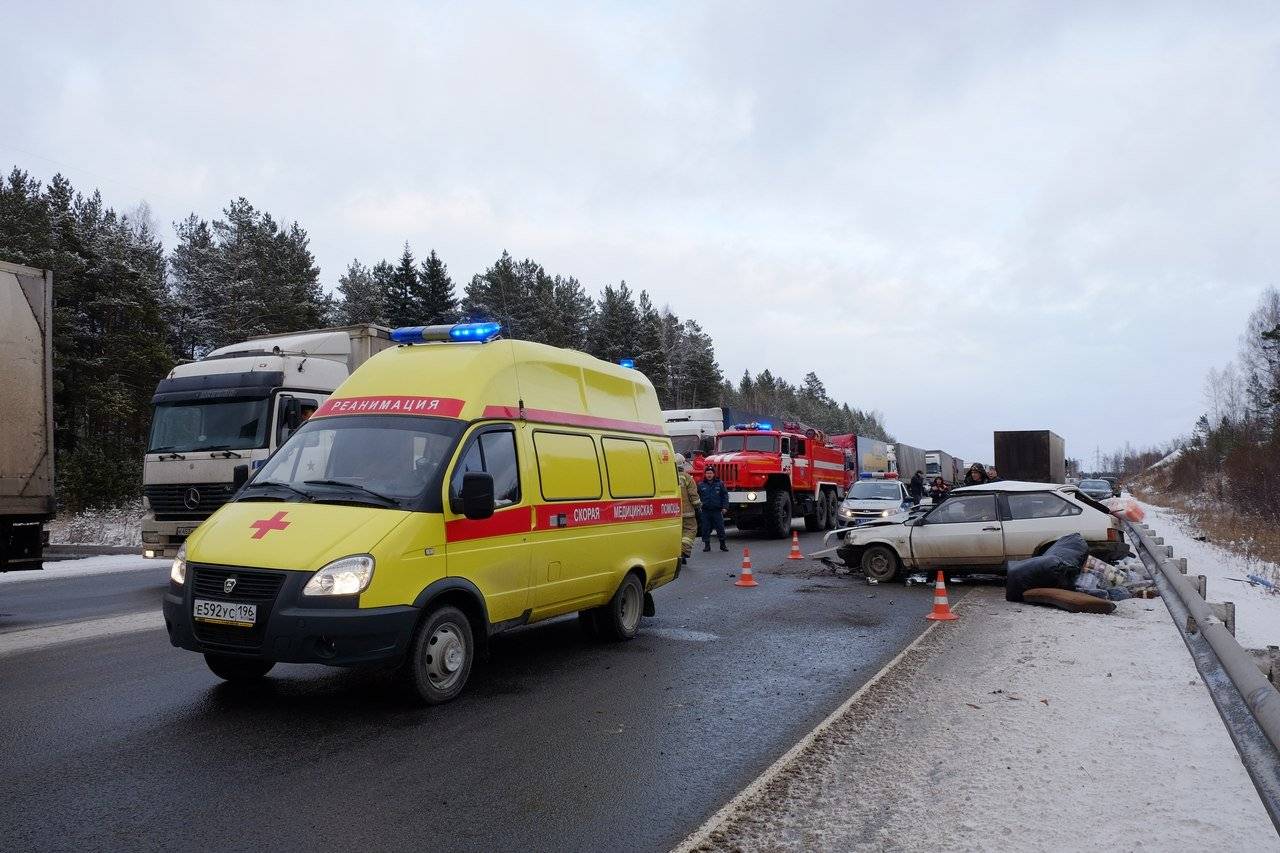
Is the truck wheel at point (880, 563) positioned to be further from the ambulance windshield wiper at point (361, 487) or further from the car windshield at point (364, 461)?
the ambulance windshield wiper at point (361, 487)

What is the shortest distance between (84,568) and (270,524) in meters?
13.0

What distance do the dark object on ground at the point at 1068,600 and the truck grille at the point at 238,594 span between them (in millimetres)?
8894

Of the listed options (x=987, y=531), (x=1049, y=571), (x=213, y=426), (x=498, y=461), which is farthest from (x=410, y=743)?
(x=987, y=531)

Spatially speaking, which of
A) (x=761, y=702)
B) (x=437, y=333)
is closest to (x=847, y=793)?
(x=761, y=702)

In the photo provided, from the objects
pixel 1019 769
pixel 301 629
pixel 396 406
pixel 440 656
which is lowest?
pixel 1019 769

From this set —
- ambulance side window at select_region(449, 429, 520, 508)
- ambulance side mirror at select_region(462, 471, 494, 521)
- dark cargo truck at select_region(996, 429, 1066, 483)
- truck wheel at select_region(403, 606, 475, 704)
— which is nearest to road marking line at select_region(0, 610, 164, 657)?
truck wheel at select_region(403, 606, 475, 704)

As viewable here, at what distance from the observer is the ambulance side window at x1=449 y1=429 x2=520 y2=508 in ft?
Result: 21.1

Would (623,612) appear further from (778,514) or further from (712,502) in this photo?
Result: (778,514)

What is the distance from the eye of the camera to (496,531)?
6.45m

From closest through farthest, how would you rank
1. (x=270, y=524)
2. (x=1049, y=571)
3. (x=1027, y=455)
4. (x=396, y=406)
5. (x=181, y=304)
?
(x=270, y=524)
(x=396, y=406)
(x=1049, y=571)
(x=1027, y=455)
(x=181, y=304)

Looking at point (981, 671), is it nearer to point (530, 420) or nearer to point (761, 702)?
point (761, 702)

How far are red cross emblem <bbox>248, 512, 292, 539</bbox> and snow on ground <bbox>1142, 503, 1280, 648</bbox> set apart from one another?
348 inches

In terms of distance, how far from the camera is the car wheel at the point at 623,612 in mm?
8305

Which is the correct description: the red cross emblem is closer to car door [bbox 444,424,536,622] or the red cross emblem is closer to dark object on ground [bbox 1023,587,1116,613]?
car door [bbox 444,424,536,622]
